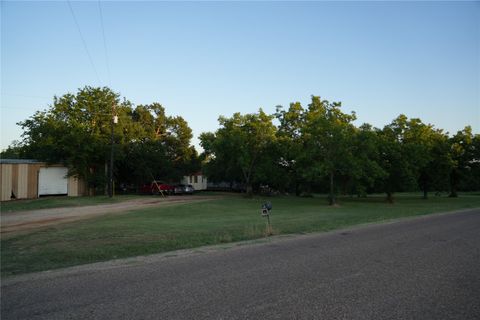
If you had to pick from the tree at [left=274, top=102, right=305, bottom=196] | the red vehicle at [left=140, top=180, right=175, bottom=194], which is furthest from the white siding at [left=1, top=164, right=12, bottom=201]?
the tree at [left=274, top=102, right=305, bottom=196]

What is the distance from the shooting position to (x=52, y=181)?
1380 inches

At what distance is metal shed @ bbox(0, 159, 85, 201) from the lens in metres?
32.1

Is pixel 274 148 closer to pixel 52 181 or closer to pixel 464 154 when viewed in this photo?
pixel 52 181

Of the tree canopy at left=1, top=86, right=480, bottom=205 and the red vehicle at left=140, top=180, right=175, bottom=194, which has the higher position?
the tree canopy at left=1, top=86, right=480, bottom=205

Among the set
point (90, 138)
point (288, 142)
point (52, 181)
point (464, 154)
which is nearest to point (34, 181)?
point (52, 181)

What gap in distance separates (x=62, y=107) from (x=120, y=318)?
123ft

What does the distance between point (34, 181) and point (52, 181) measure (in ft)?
5.13

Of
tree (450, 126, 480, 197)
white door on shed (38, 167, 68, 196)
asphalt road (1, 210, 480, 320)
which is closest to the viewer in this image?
asphalt road (1, 210, 480, 320)

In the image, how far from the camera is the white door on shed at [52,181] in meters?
34.5

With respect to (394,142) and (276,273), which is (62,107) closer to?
(394,142)

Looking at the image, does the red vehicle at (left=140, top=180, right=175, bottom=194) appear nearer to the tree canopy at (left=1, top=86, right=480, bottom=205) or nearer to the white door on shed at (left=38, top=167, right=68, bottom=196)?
the tree canopy at (left=1, top=86, right=480, bottom=205)

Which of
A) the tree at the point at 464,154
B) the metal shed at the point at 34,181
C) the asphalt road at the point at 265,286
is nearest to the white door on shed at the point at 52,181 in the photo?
the metal shed at the point at 34,181

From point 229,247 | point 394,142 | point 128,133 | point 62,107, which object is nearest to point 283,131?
point 394,142

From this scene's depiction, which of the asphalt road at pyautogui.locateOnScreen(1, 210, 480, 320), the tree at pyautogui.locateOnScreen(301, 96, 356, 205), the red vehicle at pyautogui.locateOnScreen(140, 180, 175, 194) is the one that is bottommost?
the asphalt road at pyautogui.locateOnScreen(1, 210, 480, 320)
